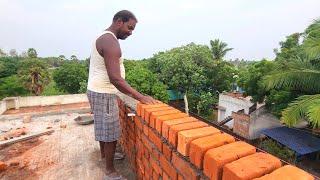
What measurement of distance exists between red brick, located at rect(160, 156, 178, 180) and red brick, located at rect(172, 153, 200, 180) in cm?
5

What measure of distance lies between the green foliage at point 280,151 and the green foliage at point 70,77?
→ 22120 mm

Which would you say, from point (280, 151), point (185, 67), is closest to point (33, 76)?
point (185, 67)

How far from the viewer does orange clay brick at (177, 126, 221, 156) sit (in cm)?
138

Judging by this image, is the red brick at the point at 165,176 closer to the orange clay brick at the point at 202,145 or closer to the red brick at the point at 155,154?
the red brick at the point at 155,154

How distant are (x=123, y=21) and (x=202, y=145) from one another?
59.5 inches

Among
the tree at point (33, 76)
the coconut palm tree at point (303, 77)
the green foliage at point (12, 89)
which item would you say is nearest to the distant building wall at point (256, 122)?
the coconut palm tree at point (303, 77)

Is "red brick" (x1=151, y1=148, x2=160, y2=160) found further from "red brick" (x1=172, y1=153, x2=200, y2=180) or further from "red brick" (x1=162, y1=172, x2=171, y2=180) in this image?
"red brick" (x1=172, y1=153, x2=200, y2=180)

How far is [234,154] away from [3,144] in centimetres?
336

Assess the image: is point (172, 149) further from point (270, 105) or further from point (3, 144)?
point (270, 105)

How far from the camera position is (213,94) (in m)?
27.0

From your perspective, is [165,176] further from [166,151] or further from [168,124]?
[168,124]

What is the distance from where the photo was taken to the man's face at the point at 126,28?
94.0 inches

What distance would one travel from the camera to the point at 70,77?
101ft

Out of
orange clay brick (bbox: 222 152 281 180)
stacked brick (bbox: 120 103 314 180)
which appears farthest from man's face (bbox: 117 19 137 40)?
orange clay brick (bbox: 222 152 281 180)
